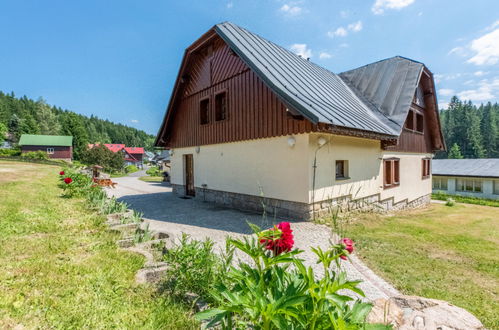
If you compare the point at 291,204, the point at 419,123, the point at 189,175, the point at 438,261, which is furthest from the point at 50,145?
the point at 438,261

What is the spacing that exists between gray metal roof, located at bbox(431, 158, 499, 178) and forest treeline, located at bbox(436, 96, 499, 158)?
3794 cm

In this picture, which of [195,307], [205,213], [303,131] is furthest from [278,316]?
[205,213]

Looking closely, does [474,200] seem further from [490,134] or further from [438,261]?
[490,134]

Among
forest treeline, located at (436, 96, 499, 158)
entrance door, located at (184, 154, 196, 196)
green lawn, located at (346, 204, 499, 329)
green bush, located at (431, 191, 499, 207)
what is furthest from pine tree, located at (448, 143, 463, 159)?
entrance door, located at (184, 154, 196, 196)

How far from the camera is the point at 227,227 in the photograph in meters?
6.44

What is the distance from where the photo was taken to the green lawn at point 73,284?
2090 millimetres

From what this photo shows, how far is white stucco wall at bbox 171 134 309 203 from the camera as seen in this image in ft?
22.9

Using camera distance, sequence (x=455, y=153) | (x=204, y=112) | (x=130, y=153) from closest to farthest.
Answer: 1. (x=204, y=112)
2. (x=455, y=153)
3. (x=130, y=153)

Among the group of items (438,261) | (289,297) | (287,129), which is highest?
(287,129)

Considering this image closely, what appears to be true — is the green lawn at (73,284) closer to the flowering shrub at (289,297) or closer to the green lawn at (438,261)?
the flowering shrub at (289,297)

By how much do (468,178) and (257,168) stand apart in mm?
29416

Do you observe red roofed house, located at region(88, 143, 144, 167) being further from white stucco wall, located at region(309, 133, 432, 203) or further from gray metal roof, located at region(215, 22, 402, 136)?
white stucco wall, located at region(309, 133, 432, 203)

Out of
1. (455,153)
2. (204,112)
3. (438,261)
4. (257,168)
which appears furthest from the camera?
(455,153)

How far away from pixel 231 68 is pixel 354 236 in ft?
23.3
